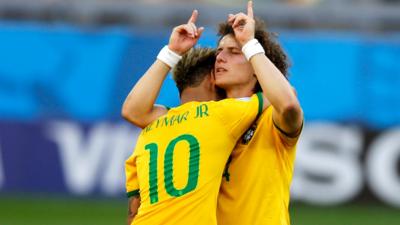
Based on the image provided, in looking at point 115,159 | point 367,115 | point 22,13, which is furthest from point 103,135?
point 367,115

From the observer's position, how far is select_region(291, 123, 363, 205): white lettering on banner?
13.5 metres

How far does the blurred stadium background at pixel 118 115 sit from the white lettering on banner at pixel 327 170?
12 mm

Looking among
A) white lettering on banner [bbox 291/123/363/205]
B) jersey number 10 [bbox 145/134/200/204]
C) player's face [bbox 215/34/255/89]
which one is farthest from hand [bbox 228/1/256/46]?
white lettering on banner [bbox 291/123/363/205]

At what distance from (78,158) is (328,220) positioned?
127 inches

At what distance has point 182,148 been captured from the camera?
547 centimetres

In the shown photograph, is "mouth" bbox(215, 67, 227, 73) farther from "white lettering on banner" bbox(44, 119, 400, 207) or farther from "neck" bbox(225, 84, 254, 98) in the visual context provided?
"white lettering on banner" bbox(44, 119, 400, 207)

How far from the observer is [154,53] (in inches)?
543

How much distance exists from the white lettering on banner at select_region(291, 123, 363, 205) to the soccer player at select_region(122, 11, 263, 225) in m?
7.92

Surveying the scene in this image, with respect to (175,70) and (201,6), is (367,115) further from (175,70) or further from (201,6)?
(175,70)

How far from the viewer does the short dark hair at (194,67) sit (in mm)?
5812

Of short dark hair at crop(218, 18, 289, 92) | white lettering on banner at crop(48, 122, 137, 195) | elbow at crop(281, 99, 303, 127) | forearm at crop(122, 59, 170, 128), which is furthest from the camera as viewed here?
white lettering on banner at crop(48, 122, 137, 195)

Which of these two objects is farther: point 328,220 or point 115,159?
point 115,159

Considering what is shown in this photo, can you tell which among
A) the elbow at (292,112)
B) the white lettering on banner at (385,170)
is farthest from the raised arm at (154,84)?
the white lettering on banner at (385,170)

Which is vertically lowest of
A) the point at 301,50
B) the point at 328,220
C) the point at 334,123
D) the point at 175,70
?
the point at 328,220
